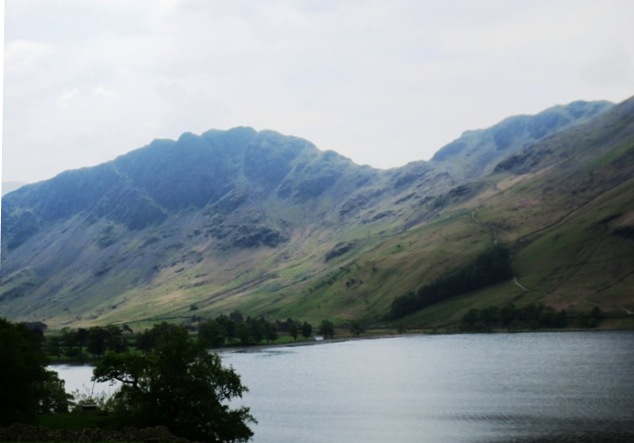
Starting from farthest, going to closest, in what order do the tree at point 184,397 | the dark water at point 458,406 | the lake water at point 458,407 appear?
the dark water at point 458,406, the lake water at point 458,407, the tree at point 184,397

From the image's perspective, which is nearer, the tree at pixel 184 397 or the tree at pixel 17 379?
the tree at pixel 184 397

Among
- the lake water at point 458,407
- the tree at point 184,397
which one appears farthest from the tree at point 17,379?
the lake water at point 458,407

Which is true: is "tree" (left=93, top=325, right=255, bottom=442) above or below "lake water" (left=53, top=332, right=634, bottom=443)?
above

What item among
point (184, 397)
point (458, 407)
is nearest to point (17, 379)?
point (184, 397)

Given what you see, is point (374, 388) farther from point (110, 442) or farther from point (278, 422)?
point (110, 442)

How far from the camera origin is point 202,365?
102562 millimetres

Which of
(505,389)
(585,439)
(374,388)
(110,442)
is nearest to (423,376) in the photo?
(374,388)

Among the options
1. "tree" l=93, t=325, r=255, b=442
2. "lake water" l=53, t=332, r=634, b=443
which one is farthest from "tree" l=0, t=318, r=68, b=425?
"lake water" l=53, t=332, r=634, b=443

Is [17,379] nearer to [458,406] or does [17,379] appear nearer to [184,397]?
[184,397]

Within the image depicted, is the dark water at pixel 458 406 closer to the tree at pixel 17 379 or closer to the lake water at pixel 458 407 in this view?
the lake water at pixel 458 407

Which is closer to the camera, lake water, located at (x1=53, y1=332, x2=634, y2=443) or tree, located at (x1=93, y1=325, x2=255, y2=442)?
tree, located at (x1=93, y1=325, x2=255, y2=442)

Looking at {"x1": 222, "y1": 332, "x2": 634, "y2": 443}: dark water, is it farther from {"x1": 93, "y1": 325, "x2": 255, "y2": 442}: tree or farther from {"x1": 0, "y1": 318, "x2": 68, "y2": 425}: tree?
{"x1": 0, "y1": 318, "x2": 68, "y2": 425}: tree

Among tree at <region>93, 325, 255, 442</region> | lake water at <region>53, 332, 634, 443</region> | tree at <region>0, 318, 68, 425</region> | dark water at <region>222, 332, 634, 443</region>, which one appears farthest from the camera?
dark water at <region>222, 332, 634, 443</region>

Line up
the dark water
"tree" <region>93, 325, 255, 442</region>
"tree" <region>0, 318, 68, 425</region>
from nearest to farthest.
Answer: "tree" <region>93, 325, 255, 442</region>
"tree" <region>0, 318, 68, 425</region>
the dark water
